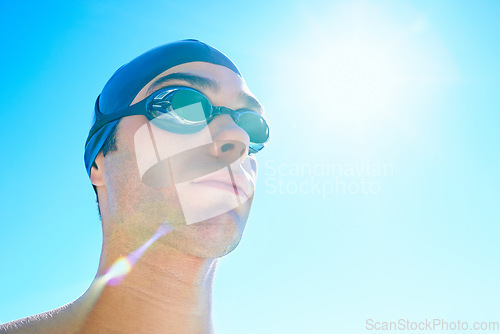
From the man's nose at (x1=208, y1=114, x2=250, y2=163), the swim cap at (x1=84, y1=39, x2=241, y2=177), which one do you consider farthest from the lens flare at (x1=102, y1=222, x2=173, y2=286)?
the swim cap at (x1=84, y1=39, x2=241, y2=177)

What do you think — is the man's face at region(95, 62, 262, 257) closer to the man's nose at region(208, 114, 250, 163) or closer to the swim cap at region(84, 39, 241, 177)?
the man's nose at region(208, 114, 250, 163)

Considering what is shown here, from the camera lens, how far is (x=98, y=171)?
7.99 feet

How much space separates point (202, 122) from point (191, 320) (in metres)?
1.26

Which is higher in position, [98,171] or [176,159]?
[176,159]

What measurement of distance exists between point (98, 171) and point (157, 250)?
2.94 feet

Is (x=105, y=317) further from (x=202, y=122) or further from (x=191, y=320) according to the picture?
(x=202, y=122)

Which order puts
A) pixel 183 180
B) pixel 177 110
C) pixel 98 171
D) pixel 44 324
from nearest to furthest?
pixel 44 324 → pixel 183 180 → pixel 177 110 → pixel 98 171

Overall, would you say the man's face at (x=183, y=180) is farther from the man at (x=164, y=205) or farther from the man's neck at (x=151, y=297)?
the man's neck at (x=151, y=297)

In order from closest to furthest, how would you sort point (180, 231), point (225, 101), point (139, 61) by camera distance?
point (180, 231) < point (225, 101) < point (139, 61)

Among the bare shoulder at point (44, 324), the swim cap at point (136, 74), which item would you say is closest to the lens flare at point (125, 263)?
the bare shoulder at point (44, 324)

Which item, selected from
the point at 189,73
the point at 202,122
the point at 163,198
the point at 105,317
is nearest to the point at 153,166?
the point at 163,198

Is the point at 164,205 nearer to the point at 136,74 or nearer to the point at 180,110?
the point at 180,110

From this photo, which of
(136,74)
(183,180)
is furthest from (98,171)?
(183,180)

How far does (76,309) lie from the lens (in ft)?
6.34
